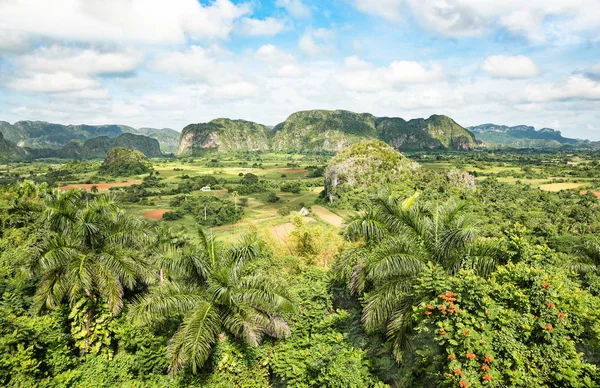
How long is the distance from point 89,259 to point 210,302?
14.4 feet

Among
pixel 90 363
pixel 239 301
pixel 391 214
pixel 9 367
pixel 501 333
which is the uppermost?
pixel 391 214

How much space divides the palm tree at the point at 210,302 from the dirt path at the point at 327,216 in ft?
102

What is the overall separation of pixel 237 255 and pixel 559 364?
8573 mm

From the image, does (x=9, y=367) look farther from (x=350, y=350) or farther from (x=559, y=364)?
(x=559, y=364)

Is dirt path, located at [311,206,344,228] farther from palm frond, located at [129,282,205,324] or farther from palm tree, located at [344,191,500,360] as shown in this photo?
palm frond, located at [129,282,205,324]

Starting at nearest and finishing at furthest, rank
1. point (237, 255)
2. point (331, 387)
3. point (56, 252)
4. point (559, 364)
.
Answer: point (559, 364) < point (331, 387) < point (56, 252) < point (237, 255)

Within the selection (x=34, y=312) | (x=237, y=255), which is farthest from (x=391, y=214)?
(x=34, y=312)

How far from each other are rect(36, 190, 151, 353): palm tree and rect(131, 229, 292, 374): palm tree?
1563 millimetres

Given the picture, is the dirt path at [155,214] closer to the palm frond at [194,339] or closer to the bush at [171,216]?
the bush at [171,216]

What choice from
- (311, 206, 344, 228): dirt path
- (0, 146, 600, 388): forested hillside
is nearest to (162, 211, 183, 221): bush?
(311, 206, 344, 228): dirt path

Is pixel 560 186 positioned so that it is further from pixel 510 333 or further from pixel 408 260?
pixel 510 333

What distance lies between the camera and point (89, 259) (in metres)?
11.1

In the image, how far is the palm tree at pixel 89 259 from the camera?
35.3 feet

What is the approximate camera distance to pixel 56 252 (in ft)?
35.3
